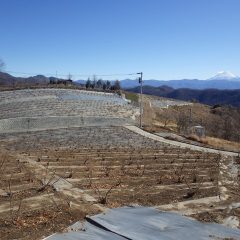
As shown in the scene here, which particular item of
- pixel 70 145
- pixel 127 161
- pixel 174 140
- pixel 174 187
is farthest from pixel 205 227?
pixel 174 140

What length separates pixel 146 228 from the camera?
9344 millimetres

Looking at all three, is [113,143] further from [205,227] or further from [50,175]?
[205,227]

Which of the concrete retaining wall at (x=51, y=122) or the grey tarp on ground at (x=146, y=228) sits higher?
the grey tarp on ground at (x=146, y=228)

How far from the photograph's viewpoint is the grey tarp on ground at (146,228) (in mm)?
8797

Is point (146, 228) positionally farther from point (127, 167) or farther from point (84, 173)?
point (127, 167)

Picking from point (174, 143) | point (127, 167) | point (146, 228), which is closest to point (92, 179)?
point (127, 167)

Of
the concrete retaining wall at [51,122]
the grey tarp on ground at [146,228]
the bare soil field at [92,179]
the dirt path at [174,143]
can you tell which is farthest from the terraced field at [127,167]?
the concrete retaining wall at [51,122]

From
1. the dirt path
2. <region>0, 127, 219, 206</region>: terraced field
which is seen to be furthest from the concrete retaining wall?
<region>0, 127, 219, 206</region>: terraced field

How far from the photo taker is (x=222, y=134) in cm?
6406

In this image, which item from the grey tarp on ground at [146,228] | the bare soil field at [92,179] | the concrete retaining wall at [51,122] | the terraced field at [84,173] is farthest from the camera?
the concrete retaining wall at [51,122]

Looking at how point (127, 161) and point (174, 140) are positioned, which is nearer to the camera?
point (127, 161)

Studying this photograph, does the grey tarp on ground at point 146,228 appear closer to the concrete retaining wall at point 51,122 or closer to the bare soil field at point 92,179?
the bare soil field at point 92,179

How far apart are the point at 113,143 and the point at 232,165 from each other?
836 centimetres

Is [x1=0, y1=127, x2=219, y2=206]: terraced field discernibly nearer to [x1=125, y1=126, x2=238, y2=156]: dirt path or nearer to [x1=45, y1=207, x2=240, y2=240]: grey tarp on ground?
[x1=125, y1=126, x2=238, y2=156]: dirt path
